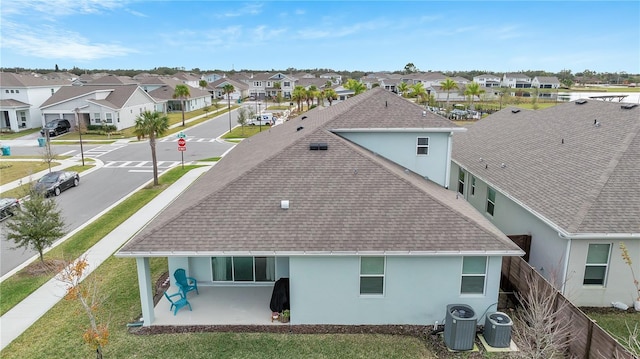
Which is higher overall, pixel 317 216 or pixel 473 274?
pixel 317 216

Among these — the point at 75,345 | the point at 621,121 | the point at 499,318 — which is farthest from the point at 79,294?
the point at 621,121

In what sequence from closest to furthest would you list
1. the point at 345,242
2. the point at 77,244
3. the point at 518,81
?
1. the point at 345,242
2. the point at 77,244
3. the point at 518,81

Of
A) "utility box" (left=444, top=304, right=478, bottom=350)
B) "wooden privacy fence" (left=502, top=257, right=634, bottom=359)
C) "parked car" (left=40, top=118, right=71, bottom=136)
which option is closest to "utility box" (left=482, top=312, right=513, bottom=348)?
"utility box" (left=444, top=304, right=478, bottom=350)

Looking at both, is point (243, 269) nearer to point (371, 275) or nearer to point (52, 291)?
point (371, 275)

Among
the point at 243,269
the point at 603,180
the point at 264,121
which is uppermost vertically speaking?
the point at 603,180

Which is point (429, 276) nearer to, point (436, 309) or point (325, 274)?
point (436, 309)

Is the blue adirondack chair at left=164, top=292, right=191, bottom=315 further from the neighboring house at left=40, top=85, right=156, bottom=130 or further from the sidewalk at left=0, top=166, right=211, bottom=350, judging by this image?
the neighboring house at left=40, top=85, right=156, bottom=130

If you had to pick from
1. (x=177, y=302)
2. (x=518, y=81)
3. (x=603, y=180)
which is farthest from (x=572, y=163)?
(x=518, y=81)
